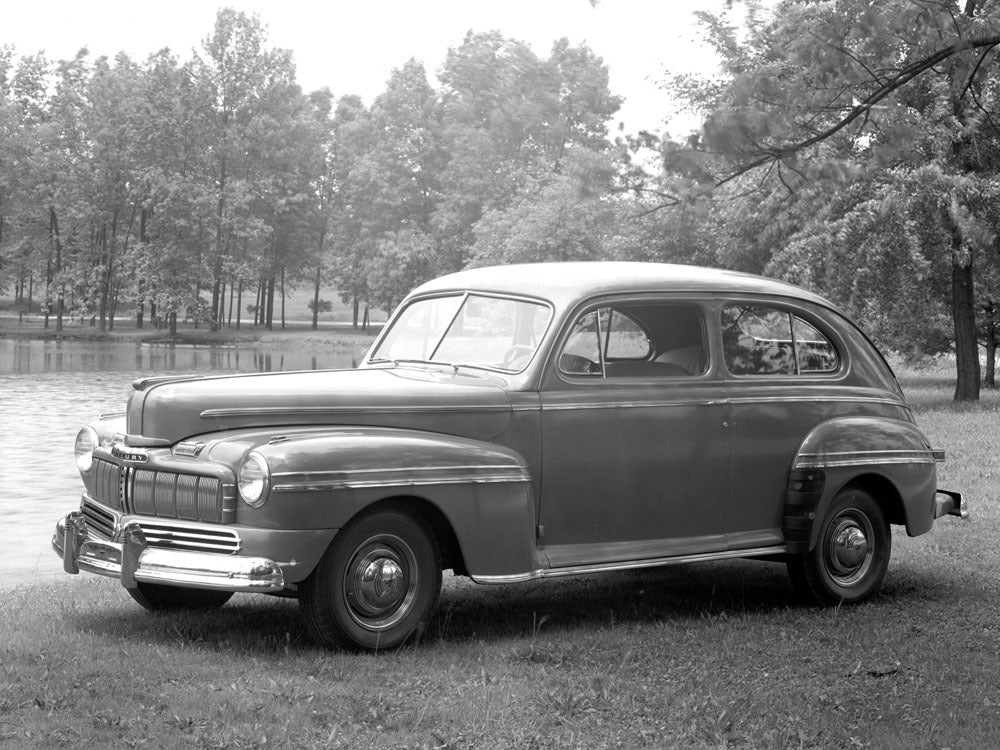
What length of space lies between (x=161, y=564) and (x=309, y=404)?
0.99m

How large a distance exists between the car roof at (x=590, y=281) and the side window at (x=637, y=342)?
0.11 meters

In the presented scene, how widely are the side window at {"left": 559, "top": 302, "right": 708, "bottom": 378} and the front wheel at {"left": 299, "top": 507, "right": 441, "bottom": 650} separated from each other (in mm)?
1275

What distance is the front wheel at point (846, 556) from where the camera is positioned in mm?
7859

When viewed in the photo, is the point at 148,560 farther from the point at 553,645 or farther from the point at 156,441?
the point at 553,645

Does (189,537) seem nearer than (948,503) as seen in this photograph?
Yes

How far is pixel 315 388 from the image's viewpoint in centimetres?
641

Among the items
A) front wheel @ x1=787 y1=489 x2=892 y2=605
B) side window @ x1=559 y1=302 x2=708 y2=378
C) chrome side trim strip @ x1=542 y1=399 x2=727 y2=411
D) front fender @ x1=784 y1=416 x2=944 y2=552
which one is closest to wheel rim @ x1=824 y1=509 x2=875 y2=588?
front wheel @ x1=787 y1=489 x2=892 y2=605

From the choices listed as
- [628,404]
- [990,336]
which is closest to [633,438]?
[628,404]

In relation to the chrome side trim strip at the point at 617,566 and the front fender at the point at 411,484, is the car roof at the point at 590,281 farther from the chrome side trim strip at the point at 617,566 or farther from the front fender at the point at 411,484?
the chrome side trim strip at the point at 617,566

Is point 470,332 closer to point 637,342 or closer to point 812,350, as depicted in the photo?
point 637,342

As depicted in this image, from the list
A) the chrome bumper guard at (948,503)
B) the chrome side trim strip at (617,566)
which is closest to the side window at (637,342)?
the chrome side trim strip at (617,566)

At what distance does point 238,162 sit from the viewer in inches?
2741

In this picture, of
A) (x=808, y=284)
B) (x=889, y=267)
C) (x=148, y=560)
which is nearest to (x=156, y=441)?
(x=148, y=560)

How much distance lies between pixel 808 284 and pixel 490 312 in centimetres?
1700
